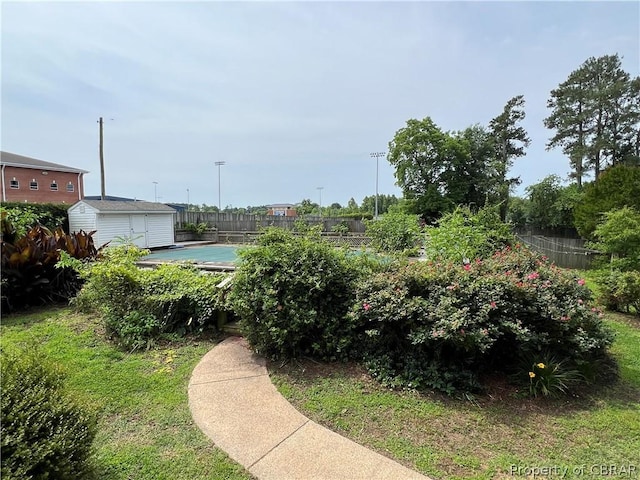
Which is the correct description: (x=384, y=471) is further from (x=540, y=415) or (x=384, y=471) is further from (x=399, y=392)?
(x=540, y=415)

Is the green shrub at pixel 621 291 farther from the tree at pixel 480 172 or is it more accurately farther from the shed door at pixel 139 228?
the tree at pixel 480 172

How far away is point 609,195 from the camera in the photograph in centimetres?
1302

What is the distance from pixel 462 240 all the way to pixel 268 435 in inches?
146

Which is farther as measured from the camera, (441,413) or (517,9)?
(517,9)

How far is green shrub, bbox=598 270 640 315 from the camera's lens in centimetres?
512

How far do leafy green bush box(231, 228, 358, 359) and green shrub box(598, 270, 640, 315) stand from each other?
15.8 feet

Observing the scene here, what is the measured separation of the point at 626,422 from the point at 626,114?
26.5 metres

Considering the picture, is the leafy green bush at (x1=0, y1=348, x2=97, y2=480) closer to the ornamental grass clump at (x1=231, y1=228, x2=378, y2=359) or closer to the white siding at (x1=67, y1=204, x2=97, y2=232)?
the ornamental grass clump at (x1=231, y1=228, x2=378, y2=359)

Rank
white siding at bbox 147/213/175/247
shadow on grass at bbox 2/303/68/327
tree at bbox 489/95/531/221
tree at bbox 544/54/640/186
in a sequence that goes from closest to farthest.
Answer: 1. shadow on grass at bbox 2/303/68/327
2. white siding at bbox 147/213/175/247
3. tree at bbox 544/54/640/186
4. tree at bbox 489/95/531/221

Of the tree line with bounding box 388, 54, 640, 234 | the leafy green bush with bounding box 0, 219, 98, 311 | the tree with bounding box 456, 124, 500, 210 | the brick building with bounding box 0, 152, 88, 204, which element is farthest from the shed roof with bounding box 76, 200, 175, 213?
the tree with bounding box 456, 124, 500, 210

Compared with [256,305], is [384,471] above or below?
below

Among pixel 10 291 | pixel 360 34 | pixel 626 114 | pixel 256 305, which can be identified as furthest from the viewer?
pixel 626 114

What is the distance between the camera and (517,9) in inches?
213

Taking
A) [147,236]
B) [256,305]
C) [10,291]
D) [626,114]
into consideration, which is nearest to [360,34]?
[256,305]
